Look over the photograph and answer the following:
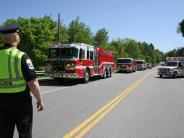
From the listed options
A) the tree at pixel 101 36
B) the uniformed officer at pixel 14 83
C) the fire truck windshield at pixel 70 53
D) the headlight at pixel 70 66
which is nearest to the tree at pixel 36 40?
the fire truck windshield at pixel 70 53

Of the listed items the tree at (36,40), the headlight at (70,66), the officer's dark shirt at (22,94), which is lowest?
the headlight at (70,66)

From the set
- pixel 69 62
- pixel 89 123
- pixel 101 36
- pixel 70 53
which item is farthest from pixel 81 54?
pixel 101 36

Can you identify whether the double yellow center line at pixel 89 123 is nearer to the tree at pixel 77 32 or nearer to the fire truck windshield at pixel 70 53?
the fire truck windshield at pixel 70 53

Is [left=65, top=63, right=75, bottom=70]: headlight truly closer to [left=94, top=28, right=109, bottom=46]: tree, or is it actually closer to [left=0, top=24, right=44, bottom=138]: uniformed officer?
[left=0, top=24, right=44, bottom=138]: uniformed officer

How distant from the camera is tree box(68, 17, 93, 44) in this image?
62188 mm

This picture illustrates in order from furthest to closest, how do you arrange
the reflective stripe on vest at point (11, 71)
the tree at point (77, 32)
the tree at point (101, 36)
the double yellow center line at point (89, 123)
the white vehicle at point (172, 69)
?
the tree at point (101, 36) < the tree at point (77, 32) < the white vehicle at point (172, 69) < the double yellow center line at point (89, 123) < the reflective stripe on vest at point (11, 71)

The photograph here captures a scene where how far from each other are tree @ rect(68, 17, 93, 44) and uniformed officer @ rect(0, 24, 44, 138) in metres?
57.6

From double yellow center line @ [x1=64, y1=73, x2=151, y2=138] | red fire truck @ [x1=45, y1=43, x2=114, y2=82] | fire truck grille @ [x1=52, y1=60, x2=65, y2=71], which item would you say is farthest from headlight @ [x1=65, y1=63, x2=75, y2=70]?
double yellow center line @ [x1=64, y1=73, x2=151, y2=138]

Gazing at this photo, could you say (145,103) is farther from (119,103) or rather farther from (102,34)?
(102,34)

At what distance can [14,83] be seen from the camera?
13.9 feet

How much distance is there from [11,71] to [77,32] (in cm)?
5979

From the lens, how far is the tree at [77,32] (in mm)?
62188

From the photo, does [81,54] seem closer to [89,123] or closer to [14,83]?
[89,123]

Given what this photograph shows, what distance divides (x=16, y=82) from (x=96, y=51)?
2402 cm
